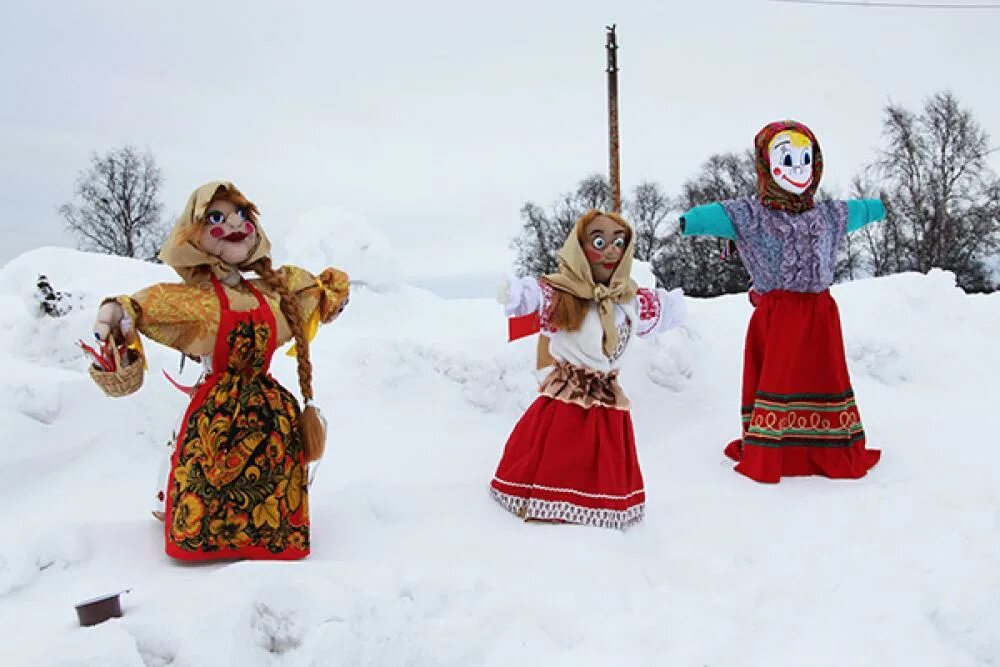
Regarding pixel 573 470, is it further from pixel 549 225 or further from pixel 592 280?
pixel 549 225

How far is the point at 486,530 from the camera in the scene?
337 centimetres

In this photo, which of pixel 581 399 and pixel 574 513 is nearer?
pixel 574 513

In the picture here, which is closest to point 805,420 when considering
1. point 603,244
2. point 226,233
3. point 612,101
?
point 603,244

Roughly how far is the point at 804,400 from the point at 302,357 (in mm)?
2738

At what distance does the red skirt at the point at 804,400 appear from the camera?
4285mm

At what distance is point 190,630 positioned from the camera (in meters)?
2.22

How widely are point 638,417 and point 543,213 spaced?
10.0 metres

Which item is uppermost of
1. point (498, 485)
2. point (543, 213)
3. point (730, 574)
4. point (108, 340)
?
point (543, 213)

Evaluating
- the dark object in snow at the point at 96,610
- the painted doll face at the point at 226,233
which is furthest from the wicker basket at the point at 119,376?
the dark object in snow at the point at 96,610

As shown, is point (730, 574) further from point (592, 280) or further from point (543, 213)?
point (543, 213)

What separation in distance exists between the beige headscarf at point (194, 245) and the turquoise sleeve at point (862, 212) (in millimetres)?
3295

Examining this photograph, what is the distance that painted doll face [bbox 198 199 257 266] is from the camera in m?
3.01

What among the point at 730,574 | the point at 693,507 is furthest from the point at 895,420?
the point at 730,574

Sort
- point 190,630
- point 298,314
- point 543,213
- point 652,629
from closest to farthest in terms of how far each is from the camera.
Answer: point 190,630, point 652,629, point 298,314, point 543,213
